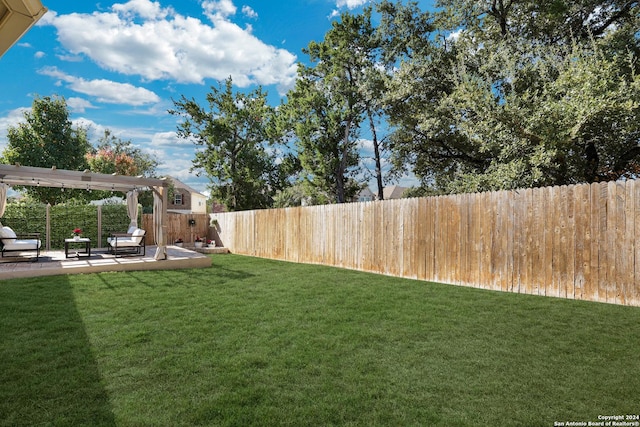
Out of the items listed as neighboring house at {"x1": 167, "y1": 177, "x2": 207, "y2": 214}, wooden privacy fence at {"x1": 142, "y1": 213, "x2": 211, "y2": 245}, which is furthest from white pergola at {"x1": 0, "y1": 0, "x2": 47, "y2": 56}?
neighboring house at {"x1": 167, "y1": 177, "x2": 207, "y2": 214}

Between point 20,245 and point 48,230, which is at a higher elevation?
point 48,230

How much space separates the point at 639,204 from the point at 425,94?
28.6 ft

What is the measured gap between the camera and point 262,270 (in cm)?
932

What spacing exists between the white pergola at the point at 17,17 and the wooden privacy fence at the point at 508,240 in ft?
22.3

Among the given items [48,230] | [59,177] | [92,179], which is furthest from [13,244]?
[48,230]

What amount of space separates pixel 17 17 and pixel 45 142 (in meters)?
21.0

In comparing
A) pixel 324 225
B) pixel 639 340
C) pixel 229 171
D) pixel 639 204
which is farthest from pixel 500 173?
pixel 229 171

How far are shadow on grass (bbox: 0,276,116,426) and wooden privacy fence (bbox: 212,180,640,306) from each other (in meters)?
6.22

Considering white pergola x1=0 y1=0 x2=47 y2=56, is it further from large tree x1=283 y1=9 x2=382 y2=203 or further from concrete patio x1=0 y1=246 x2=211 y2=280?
large tree x1=283 y1=9 x2=382 y2=203

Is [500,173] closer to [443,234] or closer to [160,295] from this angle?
[443,234]

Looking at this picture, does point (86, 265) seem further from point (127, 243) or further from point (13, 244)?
point (13, 244)

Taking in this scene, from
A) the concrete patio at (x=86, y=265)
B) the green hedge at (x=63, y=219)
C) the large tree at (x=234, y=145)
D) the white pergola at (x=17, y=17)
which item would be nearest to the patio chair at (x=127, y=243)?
the concrete patio at (x=86, y=265)

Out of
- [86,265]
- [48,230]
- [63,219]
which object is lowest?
[86,265]

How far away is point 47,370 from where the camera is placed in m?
3.09
